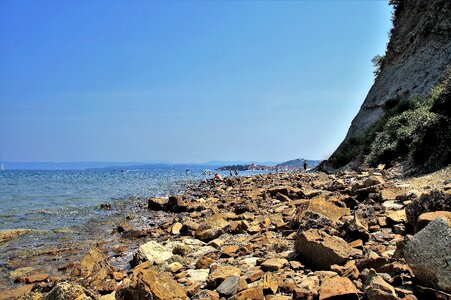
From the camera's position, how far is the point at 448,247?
12.1 ft

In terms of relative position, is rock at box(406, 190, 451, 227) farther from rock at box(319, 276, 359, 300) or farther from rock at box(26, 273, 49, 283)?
rock at box(26, 273, 49, 283)

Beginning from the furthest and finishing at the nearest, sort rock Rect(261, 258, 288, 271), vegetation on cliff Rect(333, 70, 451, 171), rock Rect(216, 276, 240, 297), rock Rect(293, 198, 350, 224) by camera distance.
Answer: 1. vegetation on cliff Rect(333, 70, 451, 171)
2. rock Rect(293, 198, 350, 224)
3. rock Rect(261, 258, 288, 271)
4. rock Rect(216, 276, 240, 297)

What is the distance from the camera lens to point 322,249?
17.2 feet

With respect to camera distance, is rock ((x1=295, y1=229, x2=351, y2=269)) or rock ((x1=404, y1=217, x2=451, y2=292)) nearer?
rock ((x1=404, y1=217, x2=451, y2=292))

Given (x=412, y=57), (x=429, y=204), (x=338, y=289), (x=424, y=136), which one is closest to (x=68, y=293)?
(x=338, y=289)

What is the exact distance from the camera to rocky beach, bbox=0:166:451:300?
4004mm

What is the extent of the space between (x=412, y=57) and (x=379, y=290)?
25022 mm

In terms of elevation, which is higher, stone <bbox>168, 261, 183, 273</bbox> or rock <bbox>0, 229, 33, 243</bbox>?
stone <bbox>168, 261, 183, 273</bbox>

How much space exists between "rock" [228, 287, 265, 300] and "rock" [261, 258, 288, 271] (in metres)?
0.90

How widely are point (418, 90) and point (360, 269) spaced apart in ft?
67.5

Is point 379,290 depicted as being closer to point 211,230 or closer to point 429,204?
point 429,204

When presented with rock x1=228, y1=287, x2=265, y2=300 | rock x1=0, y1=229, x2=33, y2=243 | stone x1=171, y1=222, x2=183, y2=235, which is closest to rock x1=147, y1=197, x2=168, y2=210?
rock x1=0, y1=229, x2=33, y2=243

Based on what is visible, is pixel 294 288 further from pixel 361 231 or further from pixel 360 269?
pixel 361 231

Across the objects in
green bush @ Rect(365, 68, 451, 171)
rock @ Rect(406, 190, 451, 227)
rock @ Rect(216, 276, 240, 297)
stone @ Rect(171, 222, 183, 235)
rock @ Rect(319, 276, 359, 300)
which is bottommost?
stone @ Rect(171, 222, 183, 235)
